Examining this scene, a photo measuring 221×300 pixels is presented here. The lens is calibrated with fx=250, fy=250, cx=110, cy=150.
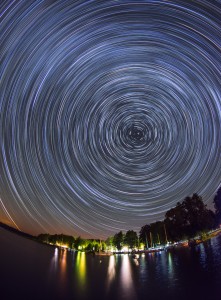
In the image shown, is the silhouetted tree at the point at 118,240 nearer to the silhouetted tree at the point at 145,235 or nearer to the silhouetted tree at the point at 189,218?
the silhouetted tree at the point at 145,235

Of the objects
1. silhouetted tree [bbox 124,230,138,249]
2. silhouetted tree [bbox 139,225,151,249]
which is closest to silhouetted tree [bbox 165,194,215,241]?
silhouetted tree [bbox 139,225,151,249]

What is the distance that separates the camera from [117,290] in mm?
24688

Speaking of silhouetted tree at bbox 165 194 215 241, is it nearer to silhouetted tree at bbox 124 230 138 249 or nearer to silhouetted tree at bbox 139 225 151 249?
silhouetted tree at bbox 139 225 151 249

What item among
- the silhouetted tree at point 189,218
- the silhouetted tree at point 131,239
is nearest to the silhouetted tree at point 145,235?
the silhouetted tree at point 131,239

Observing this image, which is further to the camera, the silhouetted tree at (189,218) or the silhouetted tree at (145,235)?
the silhouetted tree at (145,235)

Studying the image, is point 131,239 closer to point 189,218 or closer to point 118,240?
point 118,240

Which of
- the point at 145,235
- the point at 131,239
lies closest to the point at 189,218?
the point at 145,235

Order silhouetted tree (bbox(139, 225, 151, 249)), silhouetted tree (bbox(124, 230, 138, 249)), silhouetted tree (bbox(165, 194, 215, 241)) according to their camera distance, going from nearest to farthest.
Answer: silhouetted tree (bbox(165, 194, 215, 241)), silhouetted tree (bbox(139, 225, 151, 249)), silhouetted tree (bbox(124, 230, 138, 249))

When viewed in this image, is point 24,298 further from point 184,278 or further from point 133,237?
point 133,237

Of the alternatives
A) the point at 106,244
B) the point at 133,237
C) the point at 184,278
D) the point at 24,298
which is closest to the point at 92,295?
the point at 24,298

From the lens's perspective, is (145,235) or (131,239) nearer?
(145,235)

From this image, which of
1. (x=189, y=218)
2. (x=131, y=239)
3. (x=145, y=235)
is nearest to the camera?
(x=189, y=218)

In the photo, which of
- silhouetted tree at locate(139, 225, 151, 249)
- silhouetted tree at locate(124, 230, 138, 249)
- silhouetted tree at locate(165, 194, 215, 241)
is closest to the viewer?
silhouetted tree at locate(165, 194, 215, 241)

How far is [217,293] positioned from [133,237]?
368 ft
